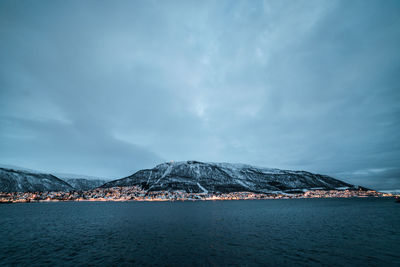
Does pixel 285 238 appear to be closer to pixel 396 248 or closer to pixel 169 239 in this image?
pixel 396 248

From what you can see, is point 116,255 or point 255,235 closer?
point 116,255

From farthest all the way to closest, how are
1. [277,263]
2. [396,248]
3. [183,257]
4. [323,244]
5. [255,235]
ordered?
1. [255,235]
2. [323,244]
3. [396,248]
4. [183,257]
5. [277,263]

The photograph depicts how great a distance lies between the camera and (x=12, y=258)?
108ft

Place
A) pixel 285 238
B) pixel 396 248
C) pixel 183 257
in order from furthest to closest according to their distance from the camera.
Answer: pixel 285 238 < pixel 396 248 < pixel 183 257

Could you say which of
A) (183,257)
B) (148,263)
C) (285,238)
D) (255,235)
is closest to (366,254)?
(285,238)

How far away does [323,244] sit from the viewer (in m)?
38.8

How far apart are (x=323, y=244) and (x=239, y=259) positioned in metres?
21.6

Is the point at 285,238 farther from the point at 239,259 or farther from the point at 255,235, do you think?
the point at 239,259

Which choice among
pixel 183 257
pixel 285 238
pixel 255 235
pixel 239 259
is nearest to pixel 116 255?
pixel 183 257

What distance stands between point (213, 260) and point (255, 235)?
21964mm

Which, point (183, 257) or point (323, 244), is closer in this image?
point (183, 257)

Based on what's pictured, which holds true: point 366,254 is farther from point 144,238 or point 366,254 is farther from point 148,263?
point 144,238

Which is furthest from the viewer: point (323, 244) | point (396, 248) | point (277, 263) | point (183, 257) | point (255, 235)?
point (255, 235)

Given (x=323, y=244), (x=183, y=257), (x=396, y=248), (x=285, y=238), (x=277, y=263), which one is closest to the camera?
(x=277, y=263)
